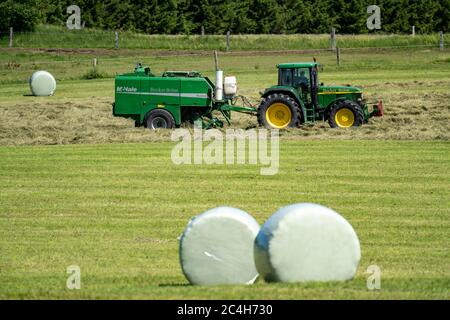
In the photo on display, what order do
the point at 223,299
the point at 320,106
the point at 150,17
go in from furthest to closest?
the point at 150,17 → the point at 320,106 → the point at 223,299

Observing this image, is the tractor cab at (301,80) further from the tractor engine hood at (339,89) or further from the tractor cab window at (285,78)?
the tractor engine hood at (339,89)

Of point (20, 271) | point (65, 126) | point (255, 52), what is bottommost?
point (20, 271)

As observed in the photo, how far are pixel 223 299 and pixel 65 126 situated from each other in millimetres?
20135

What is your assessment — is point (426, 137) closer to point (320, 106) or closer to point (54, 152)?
point (320, 106)

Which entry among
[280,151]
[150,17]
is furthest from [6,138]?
[150,17]

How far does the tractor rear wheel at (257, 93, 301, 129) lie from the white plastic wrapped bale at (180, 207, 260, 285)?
54.5 feet

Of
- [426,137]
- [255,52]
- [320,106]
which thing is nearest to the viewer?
[426,137]

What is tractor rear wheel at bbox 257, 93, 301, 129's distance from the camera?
26812 mm

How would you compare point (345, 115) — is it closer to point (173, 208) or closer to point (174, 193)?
point (174, 193)

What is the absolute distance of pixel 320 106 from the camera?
89.1 ft

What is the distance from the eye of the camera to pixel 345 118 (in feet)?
88.4

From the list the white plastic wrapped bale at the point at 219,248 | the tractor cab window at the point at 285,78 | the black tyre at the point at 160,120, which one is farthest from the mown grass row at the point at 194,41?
the white plastic wrapped bale at the point at 219,248

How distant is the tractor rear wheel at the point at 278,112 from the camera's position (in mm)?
26812

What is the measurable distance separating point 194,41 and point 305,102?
3181cm
